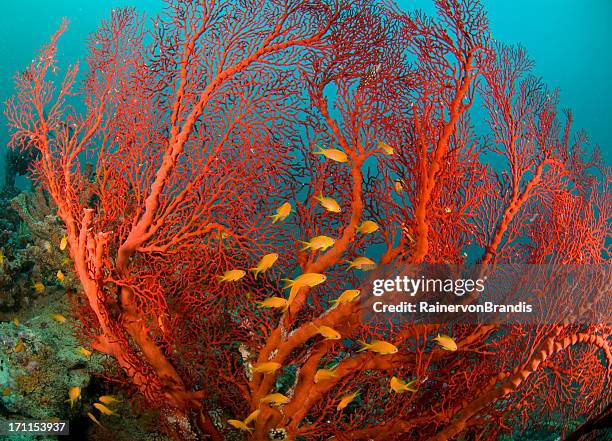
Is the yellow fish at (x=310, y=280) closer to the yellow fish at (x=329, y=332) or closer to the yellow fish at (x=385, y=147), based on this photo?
the yellow fish at (x=329, y=332)

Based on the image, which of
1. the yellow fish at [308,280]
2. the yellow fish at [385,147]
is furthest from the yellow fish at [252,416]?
the yellow fish at [385,147]

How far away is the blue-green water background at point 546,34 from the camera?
79438 millimetres

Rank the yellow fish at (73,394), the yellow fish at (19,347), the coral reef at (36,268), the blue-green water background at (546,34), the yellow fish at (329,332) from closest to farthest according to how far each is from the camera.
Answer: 1. the yellow fish at (329,332)
2. the yellow fish at (73,394)
3. the yellow fish at (19,347)
4. the coral reef at (36,268)
5. the blue-green water background at (546,34)

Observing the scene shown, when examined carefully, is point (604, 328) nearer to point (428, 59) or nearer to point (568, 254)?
point (568, 254)

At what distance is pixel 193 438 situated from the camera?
11.8 ft

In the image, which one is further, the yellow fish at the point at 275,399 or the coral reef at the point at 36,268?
the coral reef at the point at 36,268

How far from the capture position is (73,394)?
3855 millimetres

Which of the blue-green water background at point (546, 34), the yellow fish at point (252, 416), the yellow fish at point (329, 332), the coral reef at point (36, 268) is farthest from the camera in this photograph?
the blue-green water background at point (546, 34)

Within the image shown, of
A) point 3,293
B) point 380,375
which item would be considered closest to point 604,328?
point 380,375

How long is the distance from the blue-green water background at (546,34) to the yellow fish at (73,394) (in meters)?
88.2

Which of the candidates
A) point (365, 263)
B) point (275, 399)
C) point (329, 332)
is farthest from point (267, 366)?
point (365, 263)

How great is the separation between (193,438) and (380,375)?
1.83 m

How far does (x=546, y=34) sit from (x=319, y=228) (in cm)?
11049

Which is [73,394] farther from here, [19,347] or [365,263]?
[365,263]
